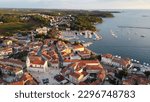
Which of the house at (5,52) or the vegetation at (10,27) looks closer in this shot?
the house at (5,52)

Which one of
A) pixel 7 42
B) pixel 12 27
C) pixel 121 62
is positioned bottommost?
pixel 121 62

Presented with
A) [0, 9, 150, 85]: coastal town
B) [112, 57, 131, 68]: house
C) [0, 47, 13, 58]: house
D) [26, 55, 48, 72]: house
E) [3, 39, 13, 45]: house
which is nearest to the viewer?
[0, 9, 150, 85]: coastal town

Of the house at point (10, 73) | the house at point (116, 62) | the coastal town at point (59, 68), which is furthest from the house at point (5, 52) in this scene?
the house at point (116, 62)

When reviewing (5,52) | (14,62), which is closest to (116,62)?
(14,62)

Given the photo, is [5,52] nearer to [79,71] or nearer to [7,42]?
[7,42]

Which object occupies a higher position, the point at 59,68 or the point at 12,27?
the point at 12,27

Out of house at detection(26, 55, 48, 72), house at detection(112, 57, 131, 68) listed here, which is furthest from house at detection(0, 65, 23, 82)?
house at detection(112, 57, 131, 68)

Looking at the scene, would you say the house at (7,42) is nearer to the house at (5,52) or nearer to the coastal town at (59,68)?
the coastal town at (59,68)

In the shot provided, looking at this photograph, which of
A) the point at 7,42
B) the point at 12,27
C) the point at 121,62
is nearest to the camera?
the point at 121,62

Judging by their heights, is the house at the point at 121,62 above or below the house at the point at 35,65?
below

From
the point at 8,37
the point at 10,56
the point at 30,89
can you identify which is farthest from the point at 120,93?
the point at 8,37

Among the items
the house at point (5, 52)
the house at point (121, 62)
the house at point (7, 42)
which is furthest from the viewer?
the house at point (7, 42)

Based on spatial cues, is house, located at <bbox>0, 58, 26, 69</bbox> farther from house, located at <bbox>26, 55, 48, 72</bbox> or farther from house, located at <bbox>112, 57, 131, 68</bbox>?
house, located at <bbox>112, 57, 131, 68</bbox>

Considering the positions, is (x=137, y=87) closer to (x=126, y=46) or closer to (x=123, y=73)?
(x=123, y=73)
